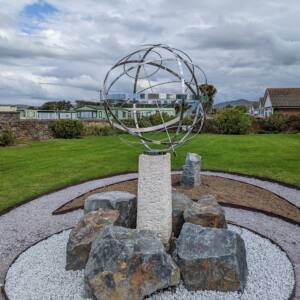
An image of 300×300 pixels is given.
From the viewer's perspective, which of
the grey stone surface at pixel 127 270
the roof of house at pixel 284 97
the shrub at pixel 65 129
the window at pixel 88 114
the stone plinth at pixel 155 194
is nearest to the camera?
the grey stone surface at pixel 127 270

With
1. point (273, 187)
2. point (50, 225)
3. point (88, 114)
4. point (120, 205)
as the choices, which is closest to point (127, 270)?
point (120, 205)

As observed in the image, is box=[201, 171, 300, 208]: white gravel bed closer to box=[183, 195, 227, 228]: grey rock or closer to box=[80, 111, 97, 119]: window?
box=[183, 195, 227, 228]: grey rock

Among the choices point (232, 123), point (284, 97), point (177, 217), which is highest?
point (284, 97)

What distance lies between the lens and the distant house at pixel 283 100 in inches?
1767

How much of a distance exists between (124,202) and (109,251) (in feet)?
5.73

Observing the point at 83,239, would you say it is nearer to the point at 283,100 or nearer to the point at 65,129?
the point at 65,129

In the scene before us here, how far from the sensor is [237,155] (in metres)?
15.9

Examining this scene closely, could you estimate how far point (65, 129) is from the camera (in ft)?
83.7

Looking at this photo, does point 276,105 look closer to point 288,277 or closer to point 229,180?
point 229,180

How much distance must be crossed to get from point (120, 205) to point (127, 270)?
6.22 feet

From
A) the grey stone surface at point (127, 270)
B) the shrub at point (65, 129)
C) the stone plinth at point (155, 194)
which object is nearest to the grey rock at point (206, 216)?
the stone plinth at point (155, 194)

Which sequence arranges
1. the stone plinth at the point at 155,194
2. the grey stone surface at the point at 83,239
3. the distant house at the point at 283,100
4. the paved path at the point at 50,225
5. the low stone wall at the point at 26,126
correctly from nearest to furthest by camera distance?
the grey stone surface at the point at 83,239 → the stone plinth at the point at 155,194 → the paved path at the point at 50,225 → the low stone wall at the point at 26,126 → the distant house at the point at 283,100

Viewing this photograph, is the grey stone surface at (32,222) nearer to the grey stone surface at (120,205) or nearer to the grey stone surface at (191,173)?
the grey stone surface at (120,205)

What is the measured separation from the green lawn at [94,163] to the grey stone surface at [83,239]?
14.1 ft
